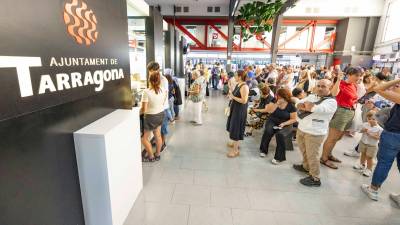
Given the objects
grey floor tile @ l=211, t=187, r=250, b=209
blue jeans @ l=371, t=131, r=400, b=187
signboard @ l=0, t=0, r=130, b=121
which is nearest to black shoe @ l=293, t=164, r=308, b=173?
blue jeans @ l=371, t=131, r=400, b=187

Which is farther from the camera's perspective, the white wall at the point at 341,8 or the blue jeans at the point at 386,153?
the white wall at the point at 341,8

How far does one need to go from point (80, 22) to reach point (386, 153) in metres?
3.27

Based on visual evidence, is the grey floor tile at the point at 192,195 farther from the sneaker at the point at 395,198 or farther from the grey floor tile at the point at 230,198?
the sneaker at the point at 395,198

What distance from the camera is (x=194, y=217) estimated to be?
222cm

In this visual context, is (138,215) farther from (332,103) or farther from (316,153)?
(332,103)

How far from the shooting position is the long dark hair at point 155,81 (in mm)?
2986

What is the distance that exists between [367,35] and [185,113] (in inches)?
454

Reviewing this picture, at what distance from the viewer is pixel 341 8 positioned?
35.7 feet

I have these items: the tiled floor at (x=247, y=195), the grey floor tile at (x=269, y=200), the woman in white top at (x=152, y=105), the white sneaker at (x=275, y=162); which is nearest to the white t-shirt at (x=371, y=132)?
the tiled floor at (x=247, y=195)

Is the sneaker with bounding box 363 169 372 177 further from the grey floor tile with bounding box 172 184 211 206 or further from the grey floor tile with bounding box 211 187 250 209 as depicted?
the grey floor tile with bounding box 172 184 211 206

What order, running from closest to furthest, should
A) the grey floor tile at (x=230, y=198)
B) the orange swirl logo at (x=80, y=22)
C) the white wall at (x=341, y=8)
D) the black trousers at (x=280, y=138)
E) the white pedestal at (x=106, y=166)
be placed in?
the orange swirl logo at (x=80, y=22)
the white pedestal at (x=106, y=166)
the grey floor tile at (x=230, y=198)
the black trousers at (x=280, y=138)
the white wall at (x=341, y=8)

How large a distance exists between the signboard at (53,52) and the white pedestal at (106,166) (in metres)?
0.31

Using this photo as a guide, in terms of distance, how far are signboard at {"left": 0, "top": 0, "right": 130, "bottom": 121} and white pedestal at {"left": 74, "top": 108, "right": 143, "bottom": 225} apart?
310 millimetres

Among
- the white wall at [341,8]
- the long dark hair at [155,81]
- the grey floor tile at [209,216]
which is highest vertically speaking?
the white wall at [341,8]
